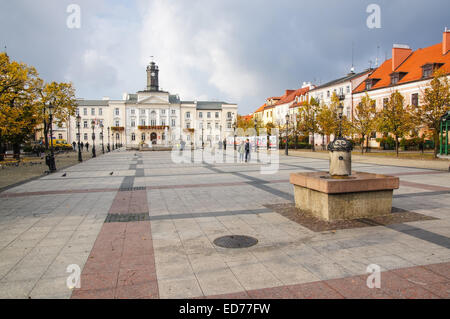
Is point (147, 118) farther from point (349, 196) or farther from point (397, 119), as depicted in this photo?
point (349, 196)

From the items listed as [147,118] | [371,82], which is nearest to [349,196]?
[371,82]

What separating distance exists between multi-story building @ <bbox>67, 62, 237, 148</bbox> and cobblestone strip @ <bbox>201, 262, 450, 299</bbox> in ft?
279

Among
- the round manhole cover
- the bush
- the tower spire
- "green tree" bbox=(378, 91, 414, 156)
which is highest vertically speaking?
the tower spire

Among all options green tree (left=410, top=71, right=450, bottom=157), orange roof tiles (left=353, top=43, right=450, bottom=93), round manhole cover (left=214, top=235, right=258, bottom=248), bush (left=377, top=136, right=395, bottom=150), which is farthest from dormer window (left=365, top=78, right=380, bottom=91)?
round manhole cover (left=214, top=235, right=258, bottom=248)

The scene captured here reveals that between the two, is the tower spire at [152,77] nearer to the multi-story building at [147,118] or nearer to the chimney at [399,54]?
the multi-story building at [147,118]

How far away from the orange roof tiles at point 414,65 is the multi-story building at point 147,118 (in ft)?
154

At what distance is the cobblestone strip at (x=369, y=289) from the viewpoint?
3.72m

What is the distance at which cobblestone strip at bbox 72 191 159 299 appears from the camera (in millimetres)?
3906

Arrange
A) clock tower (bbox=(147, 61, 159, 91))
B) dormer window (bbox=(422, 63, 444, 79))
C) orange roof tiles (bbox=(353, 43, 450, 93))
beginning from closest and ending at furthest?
dormer window (bbox=(422, 63, 444, 79)) → orange roof tiles (bbox=(353, 43, 450, 93)) → clock tower (bbox=(147, 61, 159, 91))

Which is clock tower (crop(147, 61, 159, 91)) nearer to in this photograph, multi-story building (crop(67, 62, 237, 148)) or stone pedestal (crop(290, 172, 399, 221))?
multi-story building (crop(67, 62, 237, 148))

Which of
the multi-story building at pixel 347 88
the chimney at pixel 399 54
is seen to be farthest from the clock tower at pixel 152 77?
the chimney at pixel 399 54

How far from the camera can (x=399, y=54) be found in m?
46.3
